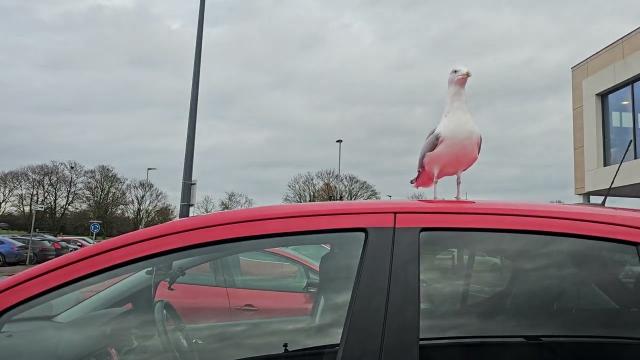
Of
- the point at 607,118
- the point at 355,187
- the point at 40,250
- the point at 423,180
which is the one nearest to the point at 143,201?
the point at 355,187

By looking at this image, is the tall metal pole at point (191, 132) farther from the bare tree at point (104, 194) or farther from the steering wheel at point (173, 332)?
the bare tree at point (104, 194)

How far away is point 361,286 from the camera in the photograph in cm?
140

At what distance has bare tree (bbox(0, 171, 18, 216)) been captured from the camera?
5609 centimetres

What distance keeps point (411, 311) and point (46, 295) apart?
1.00 m

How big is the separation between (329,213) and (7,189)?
64988 millimetres

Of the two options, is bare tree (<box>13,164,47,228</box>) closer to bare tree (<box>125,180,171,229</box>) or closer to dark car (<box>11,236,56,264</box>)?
bare tree (<box>125,180,171,229</box>)

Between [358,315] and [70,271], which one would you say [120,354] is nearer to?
[70,271]

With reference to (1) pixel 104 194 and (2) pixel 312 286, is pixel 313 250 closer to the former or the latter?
(2) pixel 312 286

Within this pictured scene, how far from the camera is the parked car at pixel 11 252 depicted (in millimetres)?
19797

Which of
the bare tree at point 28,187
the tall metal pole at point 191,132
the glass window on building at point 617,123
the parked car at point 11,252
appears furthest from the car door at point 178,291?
the bare tree at point 28,187

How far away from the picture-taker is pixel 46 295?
4.65 feet

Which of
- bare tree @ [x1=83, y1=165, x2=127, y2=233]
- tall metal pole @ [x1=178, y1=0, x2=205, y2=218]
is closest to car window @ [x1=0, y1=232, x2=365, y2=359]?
tall metal pole @ [x1=178, y1=0, x2=205, y2=218]

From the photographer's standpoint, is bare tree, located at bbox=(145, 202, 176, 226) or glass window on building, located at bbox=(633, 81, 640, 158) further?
bare tree, located at bbox=(145, 202, 176, 226)

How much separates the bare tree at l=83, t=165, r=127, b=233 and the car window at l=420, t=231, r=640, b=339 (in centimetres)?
5453
